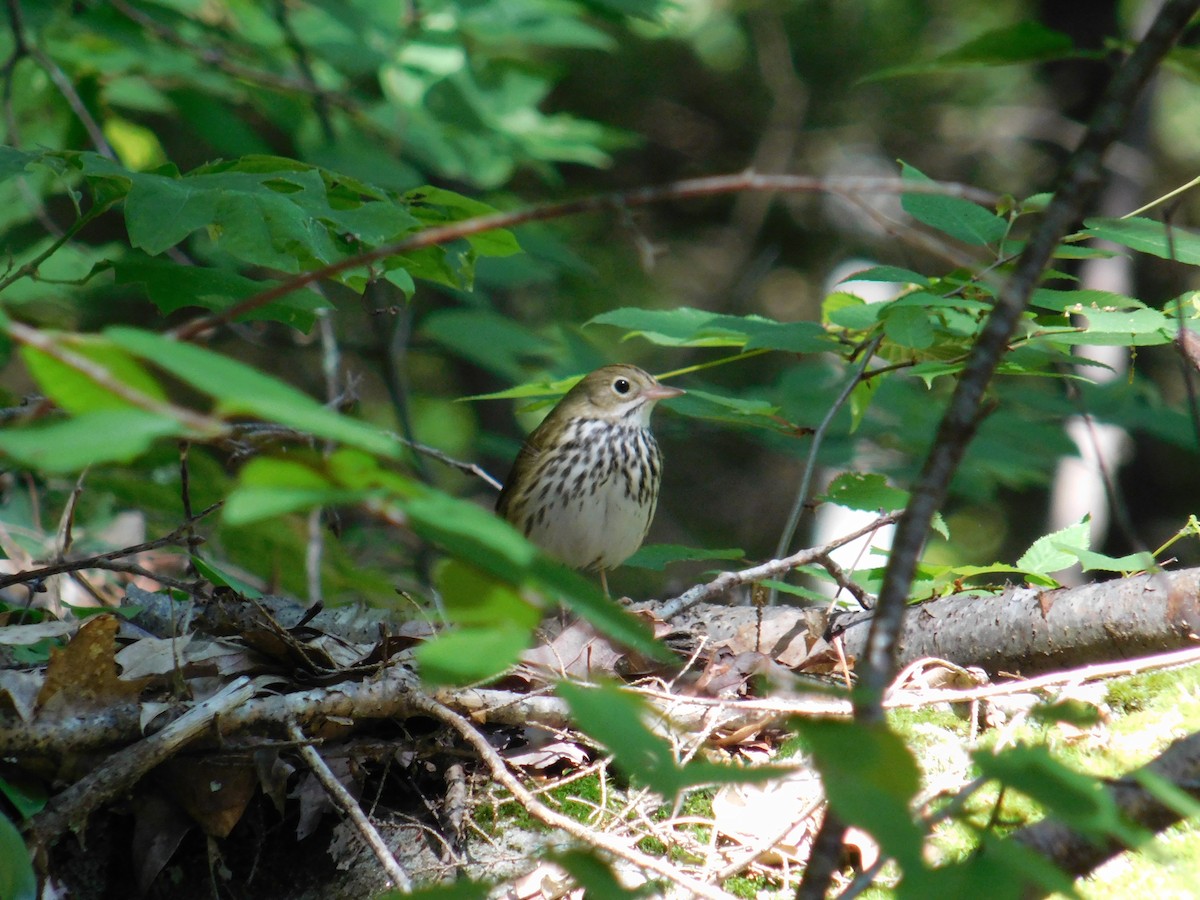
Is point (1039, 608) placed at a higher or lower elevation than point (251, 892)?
higher

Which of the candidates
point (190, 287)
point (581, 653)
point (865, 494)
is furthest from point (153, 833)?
point (865, 494)

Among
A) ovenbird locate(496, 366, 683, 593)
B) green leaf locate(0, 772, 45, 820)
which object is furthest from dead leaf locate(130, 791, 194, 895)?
ovenbird locate(496, 366, 683, 593)

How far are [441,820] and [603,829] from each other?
0.29 m

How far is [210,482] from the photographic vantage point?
4004 mm

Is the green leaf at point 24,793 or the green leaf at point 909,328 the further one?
the green leaf at point 909,328

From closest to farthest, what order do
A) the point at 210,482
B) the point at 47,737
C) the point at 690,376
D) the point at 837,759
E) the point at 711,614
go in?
1. the point at 837,759
2. the point at 47,737
3. the point at 711,614
4. the point at 210,482
5. the point at 690,376

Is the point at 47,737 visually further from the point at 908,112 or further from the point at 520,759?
the point at 908,112

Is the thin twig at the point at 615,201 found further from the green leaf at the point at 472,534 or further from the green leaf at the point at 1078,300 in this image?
the green leaf at the point at 1078,300

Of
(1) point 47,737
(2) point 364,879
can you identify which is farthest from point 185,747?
(2) point 364,879

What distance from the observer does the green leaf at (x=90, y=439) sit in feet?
2.14

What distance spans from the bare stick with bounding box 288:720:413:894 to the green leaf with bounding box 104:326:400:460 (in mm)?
1087

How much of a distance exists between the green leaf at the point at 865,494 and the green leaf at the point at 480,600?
183 centimetres

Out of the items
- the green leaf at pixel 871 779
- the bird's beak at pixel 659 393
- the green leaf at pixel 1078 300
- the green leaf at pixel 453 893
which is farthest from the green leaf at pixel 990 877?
the bird's beak at pixel 659 393

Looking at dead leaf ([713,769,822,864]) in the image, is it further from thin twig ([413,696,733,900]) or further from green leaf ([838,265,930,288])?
green leaf ([838,265,930,288])
